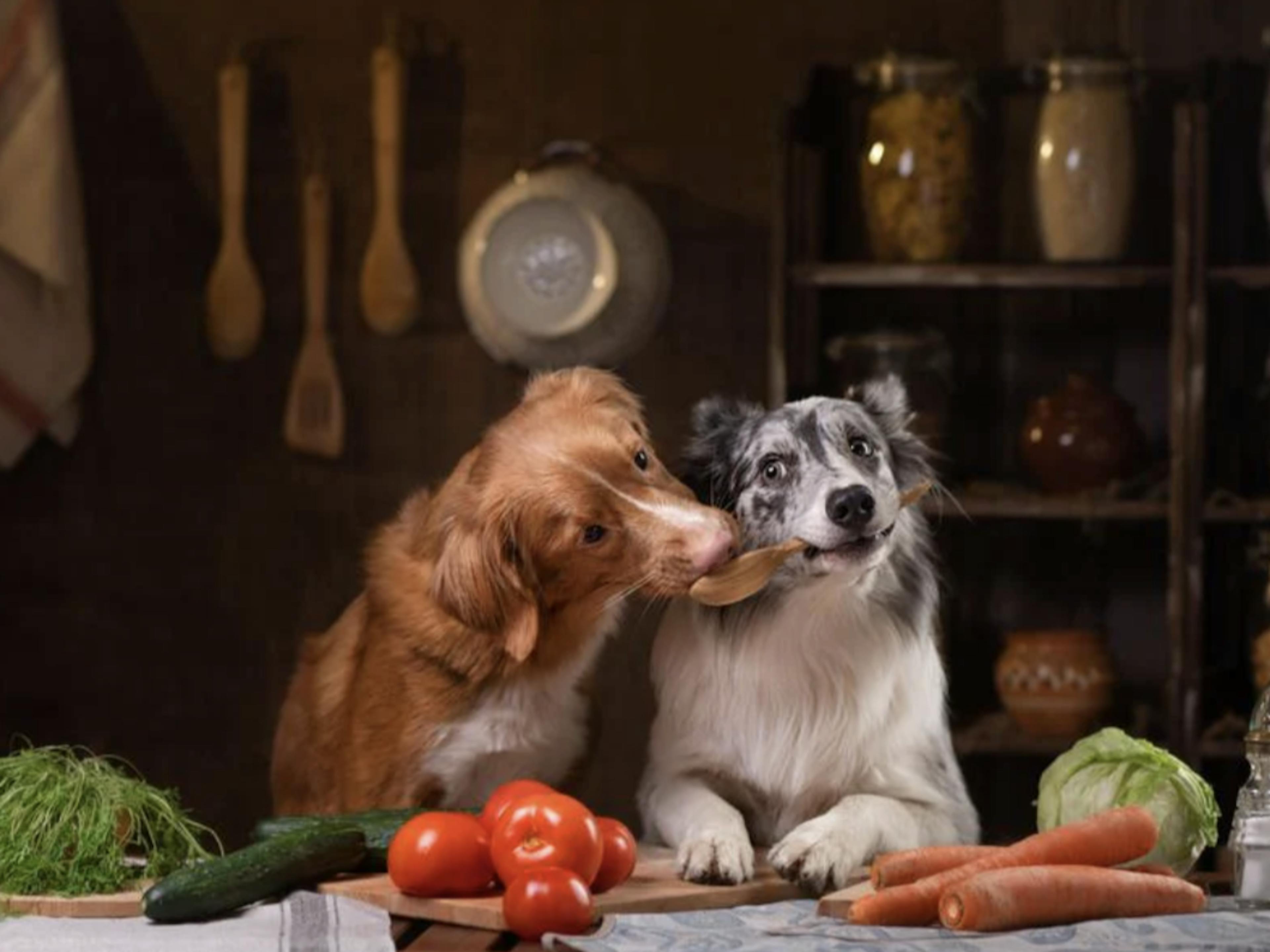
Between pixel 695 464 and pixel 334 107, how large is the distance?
2.51 m

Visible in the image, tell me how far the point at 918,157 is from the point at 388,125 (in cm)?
125

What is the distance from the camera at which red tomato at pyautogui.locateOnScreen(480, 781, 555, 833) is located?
2.41 metres

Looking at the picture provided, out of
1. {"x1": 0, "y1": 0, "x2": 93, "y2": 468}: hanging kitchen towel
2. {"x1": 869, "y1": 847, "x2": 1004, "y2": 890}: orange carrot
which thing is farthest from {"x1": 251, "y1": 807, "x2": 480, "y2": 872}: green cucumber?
{"x1": 0, "y1": 0, "x2": 93, "y2": 468}: hanging kitchen towel

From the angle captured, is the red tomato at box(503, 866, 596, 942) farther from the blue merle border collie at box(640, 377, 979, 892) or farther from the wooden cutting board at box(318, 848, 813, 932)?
the blue merle border collie at box(640, 377, 979, 892)

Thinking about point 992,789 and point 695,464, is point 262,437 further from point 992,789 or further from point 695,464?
point 695,464

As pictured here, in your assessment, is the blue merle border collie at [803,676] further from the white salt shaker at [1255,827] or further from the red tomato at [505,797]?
the white salt shaker at [1255,827]

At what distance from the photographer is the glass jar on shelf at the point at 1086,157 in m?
4.53

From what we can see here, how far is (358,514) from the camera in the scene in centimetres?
516

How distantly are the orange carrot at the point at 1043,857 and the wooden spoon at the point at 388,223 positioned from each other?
289 cm

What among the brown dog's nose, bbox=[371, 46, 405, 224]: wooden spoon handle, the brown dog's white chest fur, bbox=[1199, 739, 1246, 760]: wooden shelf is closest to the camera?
the brown dog's nose

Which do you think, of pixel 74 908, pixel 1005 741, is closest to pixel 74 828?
pixel 74 908

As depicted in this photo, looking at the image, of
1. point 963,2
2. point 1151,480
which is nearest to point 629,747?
point 1151,480

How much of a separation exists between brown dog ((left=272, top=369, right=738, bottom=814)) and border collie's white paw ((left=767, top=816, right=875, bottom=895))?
331 millimetres

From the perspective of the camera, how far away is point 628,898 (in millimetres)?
2393
